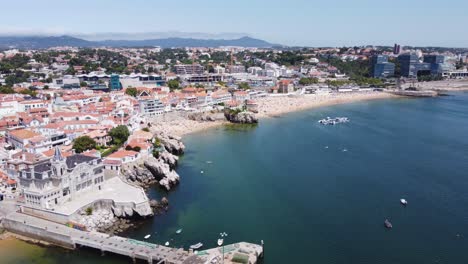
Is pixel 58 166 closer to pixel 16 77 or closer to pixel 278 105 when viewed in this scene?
pixel 278 105

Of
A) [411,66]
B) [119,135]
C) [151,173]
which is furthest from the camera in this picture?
[411,66]

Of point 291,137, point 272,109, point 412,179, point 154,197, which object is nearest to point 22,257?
point 154,197

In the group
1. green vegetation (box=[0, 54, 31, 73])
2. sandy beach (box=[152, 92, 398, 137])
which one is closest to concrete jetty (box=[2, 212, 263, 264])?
sandy beach (box=[152, 92, 398, 137])

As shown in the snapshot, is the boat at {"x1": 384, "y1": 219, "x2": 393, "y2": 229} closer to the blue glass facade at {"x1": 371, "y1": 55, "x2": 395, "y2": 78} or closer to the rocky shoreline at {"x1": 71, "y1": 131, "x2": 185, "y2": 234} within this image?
the rocky shoreline at {"x1": 71, "y1": 131, "x2": 185, "y2": 234}

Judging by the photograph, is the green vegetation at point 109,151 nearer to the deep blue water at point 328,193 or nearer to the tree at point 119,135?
the tree at point 119,135

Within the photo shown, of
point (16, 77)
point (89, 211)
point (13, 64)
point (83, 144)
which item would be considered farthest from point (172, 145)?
point (13, 64)

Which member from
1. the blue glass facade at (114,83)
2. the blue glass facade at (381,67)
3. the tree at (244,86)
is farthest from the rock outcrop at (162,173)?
the blue glass facade at (381,67)

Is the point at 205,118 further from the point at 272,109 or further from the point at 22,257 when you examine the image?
the point at 22,257
